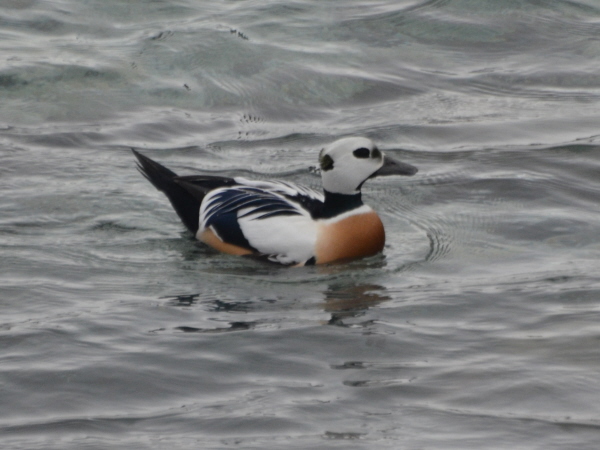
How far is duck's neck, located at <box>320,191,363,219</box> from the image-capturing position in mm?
8836

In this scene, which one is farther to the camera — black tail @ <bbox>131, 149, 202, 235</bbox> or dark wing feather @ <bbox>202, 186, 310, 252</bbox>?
black tail @ <bbox>131, 149, 202, 235</bbox>

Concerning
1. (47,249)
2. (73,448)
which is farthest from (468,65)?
(73,448)

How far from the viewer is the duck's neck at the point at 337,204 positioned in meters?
8.84

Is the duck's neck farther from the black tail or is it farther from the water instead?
the black tail

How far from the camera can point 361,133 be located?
11.3 meters

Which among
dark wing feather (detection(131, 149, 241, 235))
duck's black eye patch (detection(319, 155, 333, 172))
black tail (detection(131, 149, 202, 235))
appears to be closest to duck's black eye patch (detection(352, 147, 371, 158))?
duck's black eye patch (detection(319, 155, 333, 172))

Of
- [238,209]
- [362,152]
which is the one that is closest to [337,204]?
[362,152]

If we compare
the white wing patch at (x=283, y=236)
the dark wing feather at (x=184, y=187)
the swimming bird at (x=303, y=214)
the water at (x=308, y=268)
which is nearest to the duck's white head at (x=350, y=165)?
the swimming bird at (x=303, y=214)

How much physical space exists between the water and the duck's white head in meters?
0.58

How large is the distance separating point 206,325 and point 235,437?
1588 mm

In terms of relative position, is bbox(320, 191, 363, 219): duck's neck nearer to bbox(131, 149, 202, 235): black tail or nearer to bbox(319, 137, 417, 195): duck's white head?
bbox(319, 137, 417, 195): duck's white head

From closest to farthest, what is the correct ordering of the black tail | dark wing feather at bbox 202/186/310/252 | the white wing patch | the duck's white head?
the white wing patch, the duck's white head, dark wing feather at bbox 202/186/310/252, the black tail

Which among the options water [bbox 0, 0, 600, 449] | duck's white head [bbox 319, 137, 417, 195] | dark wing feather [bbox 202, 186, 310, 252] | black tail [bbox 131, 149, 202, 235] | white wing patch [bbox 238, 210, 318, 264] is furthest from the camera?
black tail [bbox 131, 149, 202, 235]

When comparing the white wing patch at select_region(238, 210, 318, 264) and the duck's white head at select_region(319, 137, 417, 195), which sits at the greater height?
the duck's white head at select_region(319, 137, 417, 195)
